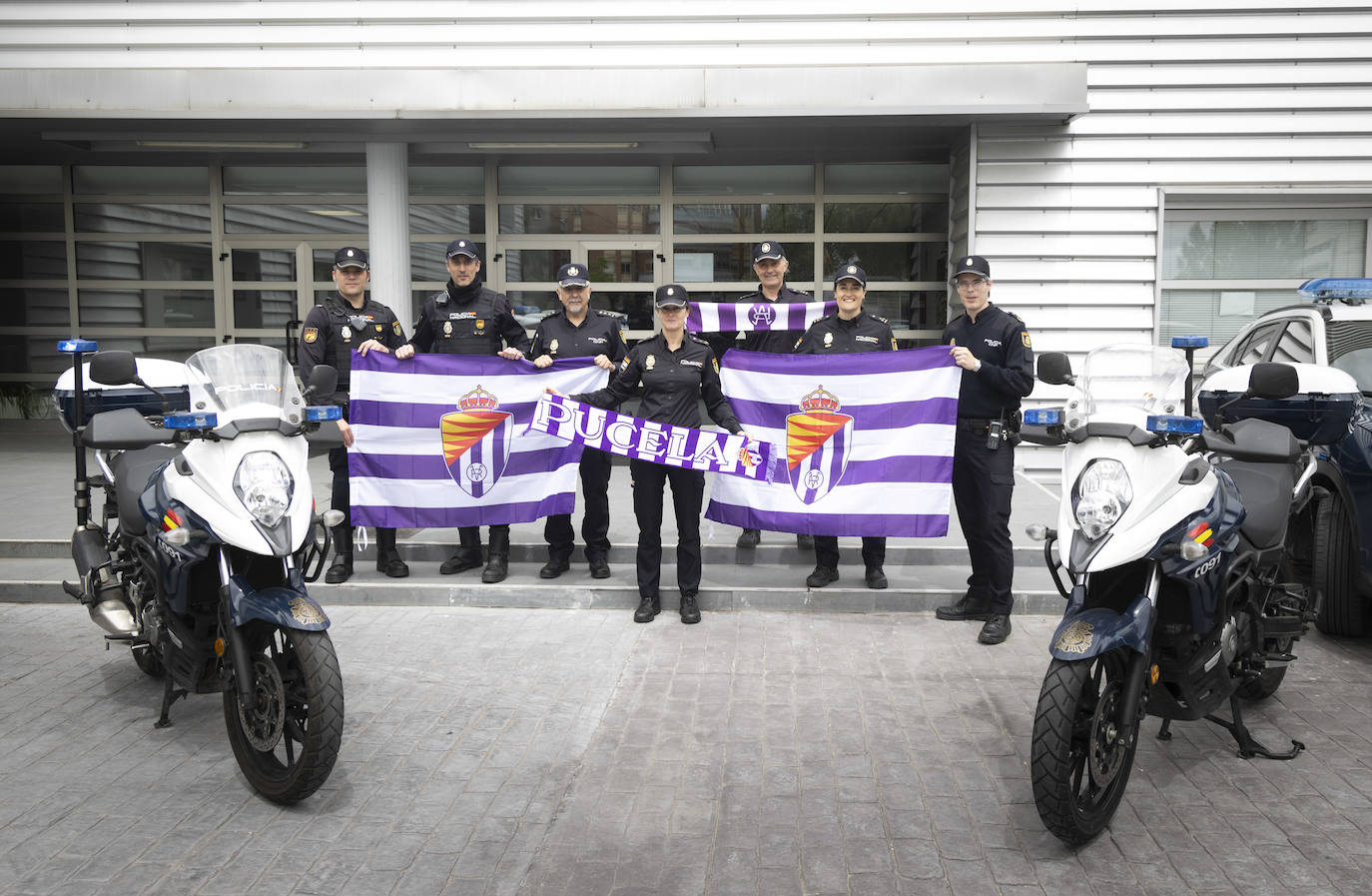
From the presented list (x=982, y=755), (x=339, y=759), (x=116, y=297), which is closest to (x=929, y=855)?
(x=982, y=755)

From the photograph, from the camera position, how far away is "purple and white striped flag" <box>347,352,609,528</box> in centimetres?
715

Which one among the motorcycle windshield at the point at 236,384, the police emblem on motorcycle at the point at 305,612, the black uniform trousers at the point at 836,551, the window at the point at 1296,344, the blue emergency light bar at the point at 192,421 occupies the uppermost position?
the window at the point at 1296,344

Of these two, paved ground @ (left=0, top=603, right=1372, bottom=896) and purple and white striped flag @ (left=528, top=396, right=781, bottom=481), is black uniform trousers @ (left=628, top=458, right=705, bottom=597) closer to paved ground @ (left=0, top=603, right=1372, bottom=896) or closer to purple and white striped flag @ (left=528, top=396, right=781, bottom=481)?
purple and white striped flag @ (left=528, top=396, right=781, bottom=481)

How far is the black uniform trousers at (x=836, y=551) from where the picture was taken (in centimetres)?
698

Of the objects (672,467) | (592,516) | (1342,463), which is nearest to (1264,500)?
(1342,463)

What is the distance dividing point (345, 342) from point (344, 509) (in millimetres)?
1165

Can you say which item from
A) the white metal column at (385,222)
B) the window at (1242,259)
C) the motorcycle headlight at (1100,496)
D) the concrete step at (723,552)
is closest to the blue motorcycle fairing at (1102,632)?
the motorcycle headlight at (1100,496)

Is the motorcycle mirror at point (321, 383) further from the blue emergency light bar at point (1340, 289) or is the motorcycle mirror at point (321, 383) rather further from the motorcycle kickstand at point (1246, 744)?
the blue emergency light bar at point (1340, 289)

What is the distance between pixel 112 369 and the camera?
13.9 ft

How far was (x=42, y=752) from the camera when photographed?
14.6 ft

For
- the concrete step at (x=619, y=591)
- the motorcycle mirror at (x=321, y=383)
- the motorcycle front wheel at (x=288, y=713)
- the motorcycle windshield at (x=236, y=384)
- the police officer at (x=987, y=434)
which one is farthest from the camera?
the concrete step at (x=619, y=591)

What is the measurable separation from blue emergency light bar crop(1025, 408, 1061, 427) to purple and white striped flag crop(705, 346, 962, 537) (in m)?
2.56

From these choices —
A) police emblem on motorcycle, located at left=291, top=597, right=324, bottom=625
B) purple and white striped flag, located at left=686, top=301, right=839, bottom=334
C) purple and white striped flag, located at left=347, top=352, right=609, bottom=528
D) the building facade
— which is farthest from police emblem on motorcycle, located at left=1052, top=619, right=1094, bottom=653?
the building facade

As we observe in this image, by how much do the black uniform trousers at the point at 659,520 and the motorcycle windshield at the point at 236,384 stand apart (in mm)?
2547
